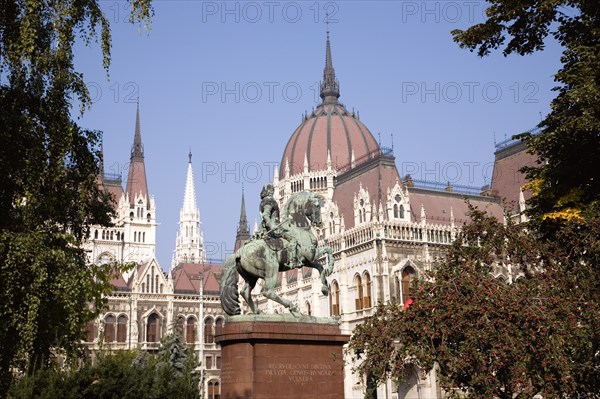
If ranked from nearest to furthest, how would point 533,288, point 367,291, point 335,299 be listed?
1. point 533,288
2. point 367,291
3. point 335,299

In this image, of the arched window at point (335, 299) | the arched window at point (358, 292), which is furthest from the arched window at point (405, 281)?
the arched window at point (335, 299)

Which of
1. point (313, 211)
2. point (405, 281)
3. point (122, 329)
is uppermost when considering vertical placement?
point (405, 281)

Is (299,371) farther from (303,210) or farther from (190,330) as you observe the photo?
(190,330)

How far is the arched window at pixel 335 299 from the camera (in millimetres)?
56312

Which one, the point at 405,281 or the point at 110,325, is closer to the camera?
the point at 405,281

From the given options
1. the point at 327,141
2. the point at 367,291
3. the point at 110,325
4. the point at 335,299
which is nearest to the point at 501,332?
the point at 367,291

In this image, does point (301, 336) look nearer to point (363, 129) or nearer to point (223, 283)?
A: point (223, 283)

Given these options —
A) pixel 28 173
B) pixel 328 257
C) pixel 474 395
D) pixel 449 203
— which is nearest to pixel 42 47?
pixel 28 173

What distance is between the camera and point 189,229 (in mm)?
136750

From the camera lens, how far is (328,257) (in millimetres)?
17406

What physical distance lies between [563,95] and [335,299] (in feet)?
119

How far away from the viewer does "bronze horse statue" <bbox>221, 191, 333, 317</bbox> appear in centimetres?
1709

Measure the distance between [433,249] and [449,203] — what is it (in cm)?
670

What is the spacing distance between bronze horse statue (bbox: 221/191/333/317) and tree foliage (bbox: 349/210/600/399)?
3765 mm
